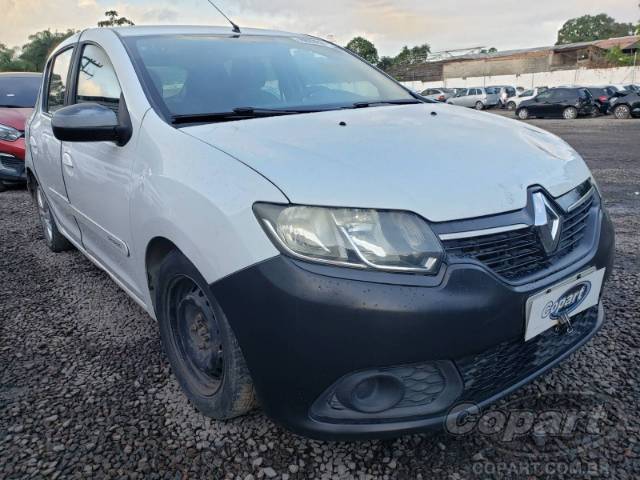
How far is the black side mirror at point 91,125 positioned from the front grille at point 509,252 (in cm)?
142

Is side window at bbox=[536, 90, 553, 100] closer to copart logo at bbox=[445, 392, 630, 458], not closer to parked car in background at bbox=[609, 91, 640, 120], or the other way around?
parked car in background at bbox=[609, 91, 640, 120]

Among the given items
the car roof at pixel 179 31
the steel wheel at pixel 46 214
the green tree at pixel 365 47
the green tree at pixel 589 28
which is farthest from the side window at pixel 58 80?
the green tree at pixel 589 28

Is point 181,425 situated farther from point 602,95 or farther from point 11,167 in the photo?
point 602,95

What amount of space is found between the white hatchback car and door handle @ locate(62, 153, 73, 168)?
61 centimetres

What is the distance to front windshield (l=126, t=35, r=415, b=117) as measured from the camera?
2193 mm

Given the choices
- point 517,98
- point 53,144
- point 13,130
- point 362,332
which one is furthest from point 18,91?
point 517,98

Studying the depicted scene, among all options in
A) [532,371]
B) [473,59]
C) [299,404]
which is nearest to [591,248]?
[532,371]

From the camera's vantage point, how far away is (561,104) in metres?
20.2

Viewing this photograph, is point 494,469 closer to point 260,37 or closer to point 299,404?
point 299,404

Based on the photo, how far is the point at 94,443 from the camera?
5.98 feet

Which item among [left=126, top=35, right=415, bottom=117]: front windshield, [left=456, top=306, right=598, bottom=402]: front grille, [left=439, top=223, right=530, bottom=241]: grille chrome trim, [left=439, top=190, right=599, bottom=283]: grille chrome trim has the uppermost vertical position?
[left=126, top=35, right=415, bottom=117]: front windshield

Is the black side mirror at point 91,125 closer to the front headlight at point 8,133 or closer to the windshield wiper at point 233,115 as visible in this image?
the windshield wiper at point 233,115

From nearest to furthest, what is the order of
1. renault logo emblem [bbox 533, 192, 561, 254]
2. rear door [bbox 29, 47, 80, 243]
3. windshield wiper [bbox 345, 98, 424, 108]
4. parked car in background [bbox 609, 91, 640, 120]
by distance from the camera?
renault logo emblem [bbox 533, 192, 561, 254]
windshield wiper [bbox 345, 98, 424, 108]
rear door [bbox 29, 47, 80, 243]
parked car in background [bbox 609, 91, 640, 120]

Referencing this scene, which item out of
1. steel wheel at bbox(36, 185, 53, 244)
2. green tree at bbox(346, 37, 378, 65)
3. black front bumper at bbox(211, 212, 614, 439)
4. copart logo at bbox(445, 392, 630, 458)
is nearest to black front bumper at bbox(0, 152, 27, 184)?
steel wheel at bbox(36, 185, 53, 244)
